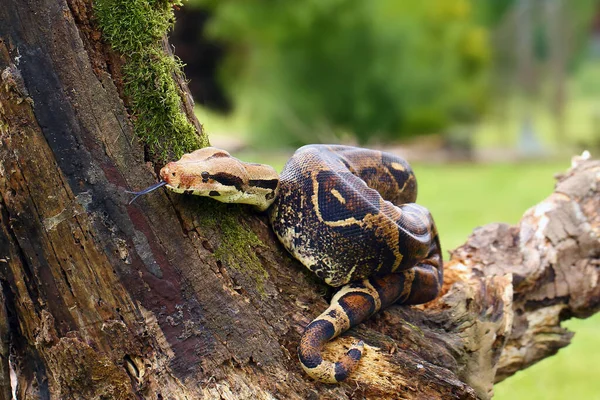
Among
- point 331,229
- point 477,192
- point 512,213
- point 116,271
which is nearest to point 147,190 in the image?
point 116,271

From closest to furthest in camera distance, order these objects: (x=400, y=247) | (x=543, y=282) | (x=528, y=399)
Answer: (x=400, y=247)
(x=543, y=282)
(x=528, y=399)

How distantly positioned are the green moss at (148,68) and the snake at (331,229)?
0.15 meters

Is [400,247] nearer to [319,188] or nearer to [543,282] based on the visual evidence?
[319,188]

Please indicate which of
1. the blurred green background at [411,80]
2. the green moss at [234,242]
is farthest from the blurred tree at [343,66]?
the green moss at [234,242]

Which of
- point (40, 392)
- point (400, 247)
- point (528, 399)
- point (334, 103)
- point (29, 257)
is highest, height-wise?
point (334, 103)

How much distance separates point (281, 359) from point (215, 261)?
21.6 inches

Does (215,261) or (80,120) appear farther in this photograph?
(215,261)

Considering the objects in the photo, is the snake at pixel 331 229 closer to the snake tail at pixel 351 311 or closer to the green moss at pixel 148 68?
the snake tail at pixel 351 311

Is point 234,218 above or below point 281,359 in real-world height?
above

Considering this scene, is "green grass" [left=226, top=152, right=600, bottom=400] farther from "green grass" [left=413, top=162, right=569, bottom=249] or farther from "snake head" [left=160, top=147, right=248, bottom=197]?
"snake head" [left=160, top=147, right=248, bottom=197]

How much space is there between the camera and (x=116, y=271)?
2760mm

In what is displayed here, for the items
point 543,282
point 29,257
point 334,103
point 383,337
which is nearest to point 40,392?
point 29,257

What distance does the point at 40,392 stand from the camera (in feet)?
9.66

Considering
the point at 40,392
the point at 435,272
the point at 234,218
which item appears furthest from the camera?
the point at 435,272
